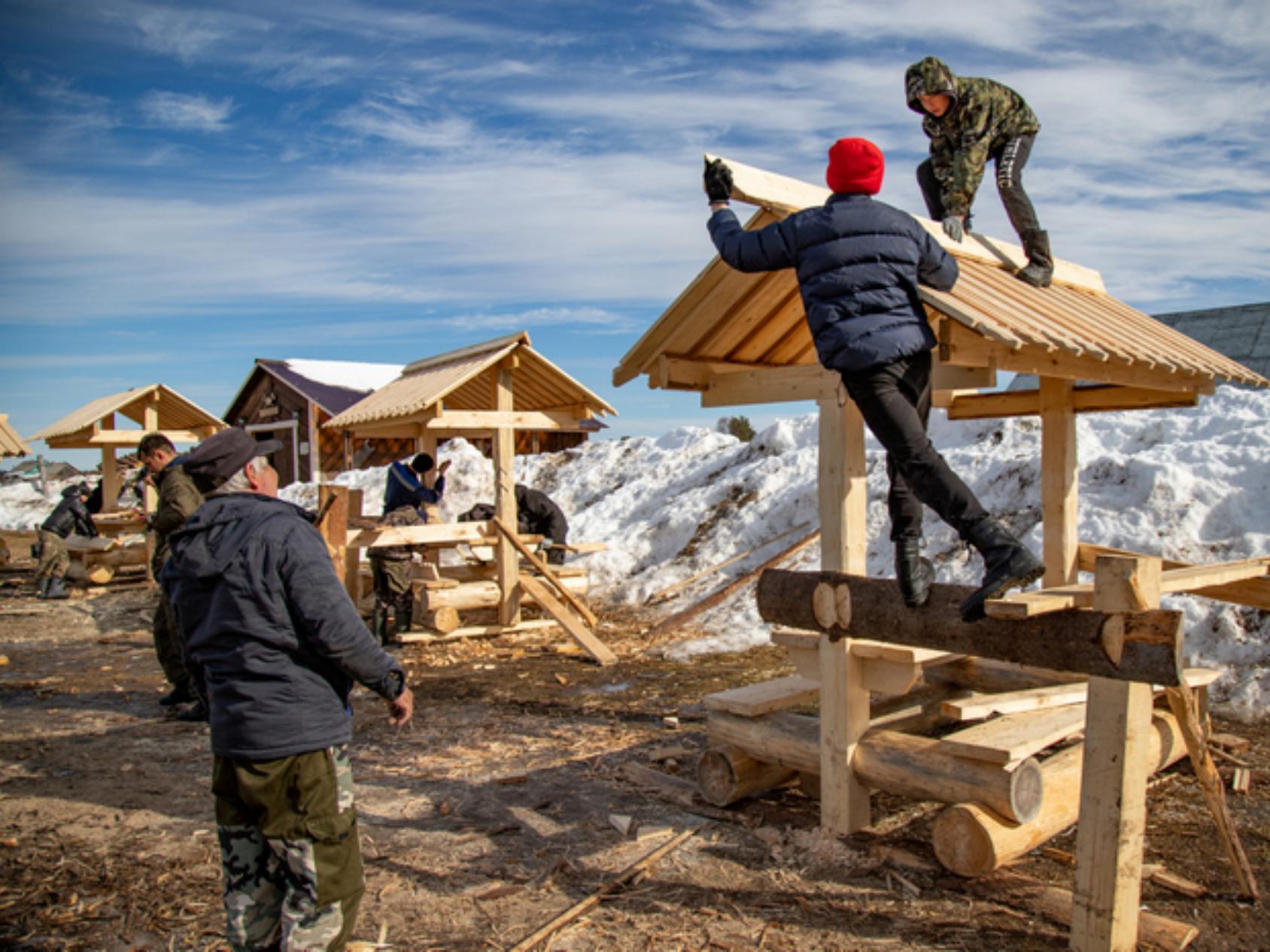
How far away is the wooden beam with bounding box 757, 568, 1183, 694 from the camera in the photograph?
12.3 ft

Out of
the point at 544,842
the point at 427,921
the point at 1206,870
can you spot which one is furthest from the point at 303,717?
the point at 1206,870

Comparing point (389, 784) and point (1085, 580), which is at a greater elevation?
point (1085, 580)

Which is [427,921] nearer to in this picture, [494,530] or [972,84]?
[972,84]

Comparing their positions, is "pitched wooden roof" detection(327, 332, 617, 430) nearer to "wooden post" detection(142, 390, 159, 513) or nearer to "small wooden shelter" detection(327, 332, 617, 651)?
"small wooden shelter" detection(327, 332, 617, 651)

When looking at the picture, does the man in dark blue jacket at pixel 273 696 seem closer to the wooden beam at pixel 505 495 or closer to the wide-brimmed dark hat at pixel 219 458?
the wide-brimmed dark hat at pixel 219 458

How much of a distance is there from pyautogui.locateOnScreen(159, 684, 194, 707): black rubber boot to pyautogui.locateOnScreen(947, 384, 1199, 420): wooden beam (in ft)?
24.5

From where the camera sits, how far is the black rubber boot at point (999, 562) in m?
3.90

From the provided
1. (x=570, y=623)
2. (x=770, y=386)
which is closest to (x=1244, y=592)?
(x=770, y=386)

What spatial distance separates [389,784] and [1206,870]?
517cm

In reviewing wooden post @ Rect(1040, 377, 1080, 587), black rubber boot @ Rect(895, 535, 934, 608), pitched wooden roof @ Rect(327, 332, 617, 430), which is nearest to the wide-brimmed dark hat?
black rubber boot @ Rect(895, 535, 934, 608)

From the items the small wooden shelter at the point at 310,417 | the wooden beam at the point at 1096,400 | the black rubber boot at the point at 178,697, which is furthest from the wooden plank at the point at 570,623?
the small wooden shelter at the point at 310,417

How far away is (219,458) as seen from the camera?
3668mm

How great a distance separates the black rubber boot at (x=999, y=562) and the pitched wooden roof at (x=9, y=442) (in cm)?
2060

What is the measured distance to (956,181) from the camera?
19.8 feet
